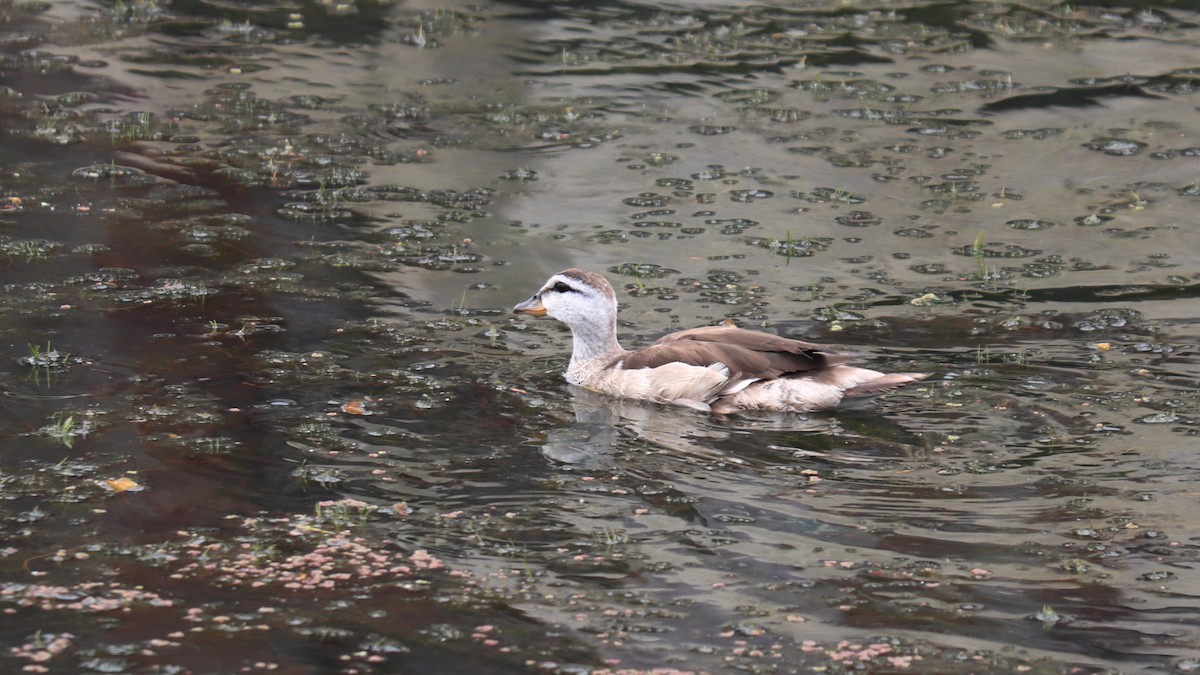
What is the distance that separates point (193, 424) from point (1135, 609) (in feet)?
16.7

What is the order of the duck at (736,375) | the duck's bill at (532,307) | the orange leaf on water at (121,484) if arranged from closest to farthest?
the orange leaf on water at (121,484) < the duck at (736,375) < the duck's bill at (532,307)

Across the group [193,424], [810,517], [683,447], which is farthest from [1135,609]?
[193,424]

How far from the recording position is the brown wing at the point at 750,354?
9109 millimetres

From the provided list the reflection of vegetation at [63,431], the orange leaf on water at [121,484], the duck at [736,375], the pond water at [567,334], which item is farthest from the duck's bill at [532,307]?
the orange leaf on water at [121,484]

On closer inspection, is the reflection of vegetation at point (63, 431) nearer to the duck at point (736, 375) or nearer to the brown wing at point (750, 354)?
the duck at point (736, 375)

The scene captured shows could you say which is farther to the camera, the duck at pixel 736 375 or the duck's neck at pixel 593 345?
the duck's neck at pixel 593 345

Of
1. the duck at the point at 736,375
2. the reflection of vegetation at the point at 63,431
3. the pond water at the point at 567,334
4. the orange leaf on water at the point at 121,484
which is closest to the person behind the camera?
the pond water at the point at 567,334

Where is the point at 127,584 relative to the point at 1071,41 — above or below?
below

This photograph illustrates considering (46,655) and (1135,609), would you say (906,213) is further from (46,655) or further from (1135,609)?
(46,655)

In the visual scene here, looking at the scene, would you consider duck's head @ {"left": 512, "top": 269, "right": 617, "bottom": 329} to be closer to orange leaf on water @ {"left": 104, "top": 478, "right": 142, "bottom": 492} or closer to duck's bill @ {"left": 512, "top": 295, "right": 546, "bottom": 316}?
duck's bill @ {"left": 512, "top": 295, "right": 546, "bottom": 316}

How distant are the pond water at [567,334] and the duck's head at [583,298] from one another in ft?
1.75

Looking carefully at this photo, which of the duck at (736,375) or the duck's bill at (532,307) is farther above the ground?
the duck's bill at (532,307)

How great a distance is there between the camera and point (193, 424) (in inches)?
337

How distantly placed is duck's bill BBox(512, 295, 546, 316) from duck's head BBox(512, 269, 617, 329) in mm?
182
